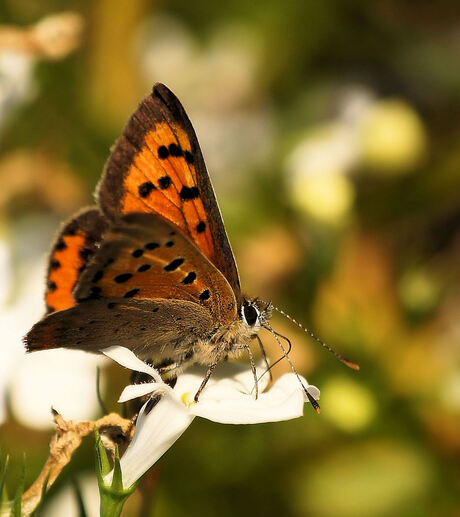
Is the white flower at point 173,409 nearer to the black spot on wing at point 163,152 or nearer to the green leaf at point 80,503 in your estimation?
the green leaf at point 80,503

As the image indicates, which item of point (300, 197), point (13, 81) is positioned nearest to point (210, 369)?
point (300, 197)

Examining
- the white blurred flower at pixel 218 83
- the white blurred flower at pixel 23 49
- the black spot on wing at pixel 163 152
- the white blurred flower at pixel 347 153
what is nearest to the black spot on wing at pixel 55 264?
the black spot on wing at pixel 163 152

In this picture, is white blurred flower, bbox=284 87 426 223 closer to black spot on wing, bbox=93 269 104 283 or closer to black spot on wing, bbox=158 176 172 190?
black spot on wing, bbox=158 176 172 190

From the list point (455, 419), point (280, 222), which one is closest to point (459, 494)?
point (455, 419)

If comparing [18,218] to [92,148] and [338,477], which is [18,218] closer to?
[92,148]

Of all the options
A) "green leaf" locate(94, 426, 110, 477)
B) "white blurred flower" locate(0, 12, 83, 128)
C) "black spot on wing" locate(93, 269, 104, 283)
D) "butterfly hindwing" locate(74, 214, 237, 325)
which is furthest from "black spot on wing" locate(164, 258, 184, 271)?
"white blurred flower" locate(0, 12, 83, 128)

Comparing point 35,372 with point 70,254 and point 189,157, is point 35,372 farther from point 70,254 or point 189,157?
point 189,157
